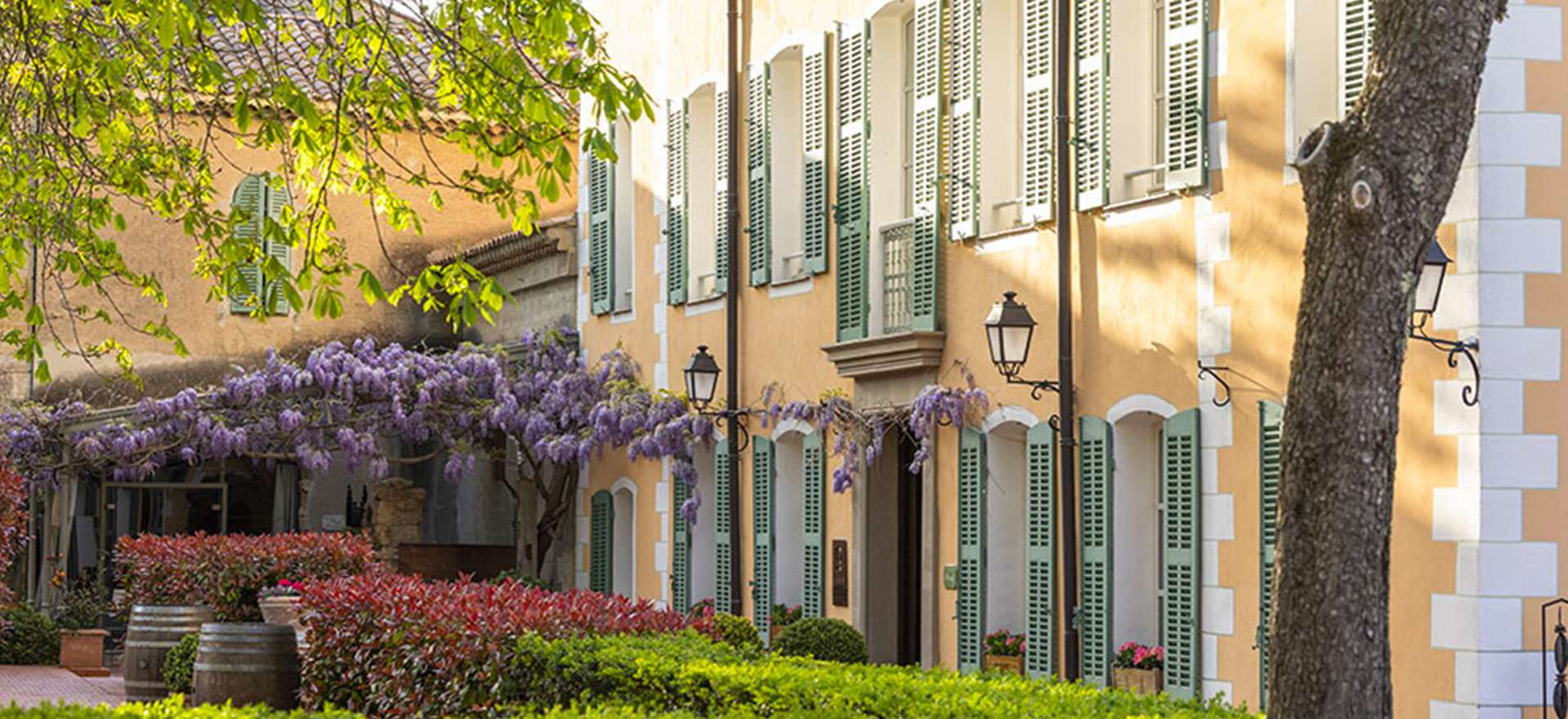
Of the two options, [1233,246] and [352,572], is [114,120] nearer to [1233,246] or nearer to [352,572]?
[1233,246]

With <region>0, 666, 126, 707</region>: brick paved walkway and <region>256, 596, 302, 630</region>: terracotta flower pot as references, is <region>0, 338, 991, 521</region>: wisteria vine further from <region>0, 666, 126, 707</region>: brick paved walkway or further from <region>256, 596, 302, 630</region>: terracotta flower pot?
<region>256, 596, 302, 630</region>: terracotta flower pot

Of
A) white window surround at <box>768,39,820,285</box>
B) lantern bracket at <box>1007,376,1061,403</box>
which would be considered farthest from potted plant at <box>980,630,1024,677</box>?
Answer: white window surround at <box>768,39,820,285</box>

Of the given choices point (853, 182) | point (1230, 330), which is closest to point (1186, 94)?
point (1230, 330)

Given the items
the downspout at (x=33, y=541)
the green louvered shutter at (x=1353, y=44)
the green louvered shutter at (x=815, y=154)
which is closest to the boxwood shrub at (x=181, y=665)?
the green louvered shutter at (x=815, y=154)

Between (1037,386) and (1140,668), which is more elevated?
(1037,386)

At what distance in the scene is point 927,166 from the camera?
1611 centimetres

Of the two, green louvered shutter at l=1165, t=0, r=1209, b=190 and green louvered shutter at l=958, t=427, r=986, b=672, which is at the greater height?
green louvered shutter at l=1165, t=0, r=1209, b=190

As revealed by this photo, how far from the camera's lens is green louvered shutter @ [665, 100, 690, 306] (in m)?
20.6

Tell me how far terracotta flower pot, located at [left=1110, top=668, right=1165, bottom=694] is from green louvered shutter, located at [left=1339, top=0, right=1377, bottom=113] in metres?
3.45

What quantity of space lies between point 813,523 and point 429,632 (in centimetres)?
693

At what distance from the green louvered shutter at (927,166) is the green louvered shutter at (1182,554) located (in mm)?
3097

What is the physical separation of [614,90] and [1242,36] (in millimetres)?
4319

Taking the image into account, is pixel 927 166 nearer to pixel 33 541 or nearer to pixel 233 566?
pixel 233 566

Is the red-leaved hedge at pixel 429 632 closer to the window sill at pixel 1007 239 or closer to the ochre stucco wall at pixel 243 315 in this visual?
the window sill at pixel 1007 239
